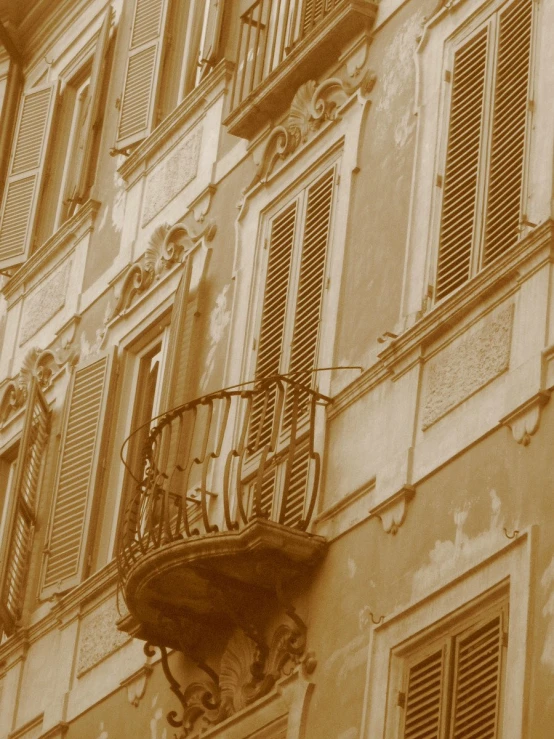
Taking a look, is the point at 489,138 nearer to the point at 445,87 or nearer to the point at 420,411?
the point at 445,87

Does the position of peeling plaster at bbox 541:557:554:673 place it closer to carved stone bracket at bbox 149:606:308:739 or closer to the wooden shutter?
carved stone bracket at bbox 149:606:308:739

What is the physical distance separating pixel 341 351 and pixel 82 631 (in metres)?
3.70

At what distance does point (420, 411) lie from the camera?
12641mm

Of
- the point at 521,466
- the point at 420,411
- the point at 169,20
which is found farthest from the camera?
the point at 169,20

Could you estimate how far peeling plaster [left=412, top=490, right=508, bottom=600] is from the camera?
450 inches

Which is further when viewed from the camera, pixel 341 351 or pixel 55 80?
pixel 55 80

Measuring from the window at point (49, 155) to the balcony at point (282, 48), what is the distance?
3349mm

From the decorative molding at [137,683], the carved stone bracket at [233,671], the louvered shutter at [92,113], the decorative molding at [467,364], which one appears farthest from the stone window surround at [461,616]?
the louvered shutter at [92,113]

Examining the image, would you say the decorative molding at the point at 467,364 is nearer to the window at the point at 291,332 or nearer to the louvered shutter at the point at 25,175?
the window at the point at 291,332

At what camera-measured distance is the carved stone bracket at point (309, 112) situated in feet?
50.2

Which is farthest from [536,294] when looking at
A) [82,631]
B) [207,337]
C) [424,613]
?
[82,631]

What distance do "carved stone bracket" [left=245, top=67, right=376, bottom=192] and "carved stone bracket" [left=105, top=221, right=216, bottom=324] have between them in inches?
35.8

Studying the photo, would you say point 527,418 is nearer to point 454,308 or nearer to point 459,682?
point 454,308

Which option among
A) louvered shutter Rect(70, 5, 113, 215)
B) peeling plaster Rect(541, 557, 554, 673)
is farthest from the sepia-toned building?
louvered shutter Rect(70, 5, 113, 215)
